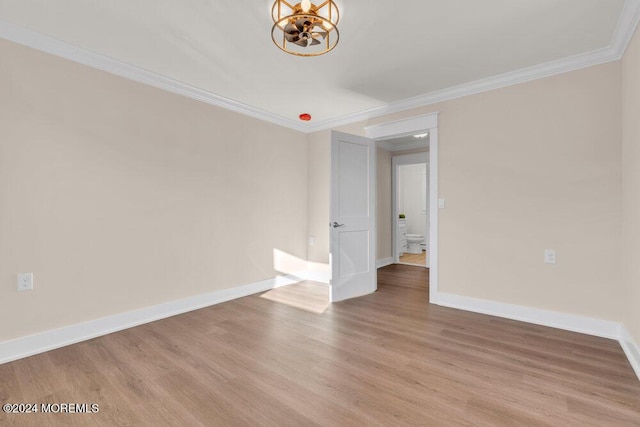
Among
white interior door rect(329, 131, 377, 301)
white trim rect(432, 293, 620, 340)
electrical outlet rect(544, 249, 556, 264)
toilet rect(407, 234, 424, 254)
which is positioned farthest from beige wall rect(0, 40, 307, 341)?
toilet rect(407, 234, 424, 254)

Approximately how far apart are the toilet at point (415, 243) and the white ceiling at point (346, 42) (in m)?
4.46

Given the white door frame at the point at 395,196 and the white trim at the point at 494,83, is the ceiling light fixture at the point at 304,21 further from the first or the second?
the white door frame at the point at 395,196

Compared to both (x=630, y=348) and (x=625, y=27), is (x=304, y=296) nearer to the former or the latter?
(x=630, y=348)

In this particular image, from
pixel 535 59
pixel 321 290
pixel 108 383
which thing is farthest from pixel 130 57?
pixel 535 59

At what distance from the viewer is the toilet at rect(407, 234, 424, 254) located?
7.41 meters

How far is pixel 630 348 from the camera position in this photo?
7.33 feet

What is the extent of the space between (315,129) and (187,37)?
2.58 metres

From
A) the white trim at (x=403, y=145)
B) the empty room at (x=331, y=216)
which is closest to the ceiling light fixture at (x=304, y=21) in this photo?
the empty room at (x=331, y=216)

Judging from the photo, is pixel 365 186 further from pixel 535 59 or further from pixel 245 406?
pixel 245 406

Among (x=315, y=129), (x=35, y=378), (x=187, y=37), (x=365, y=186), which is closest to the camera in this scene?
(x=35, y=378)

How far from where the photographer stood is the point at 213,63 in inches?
112

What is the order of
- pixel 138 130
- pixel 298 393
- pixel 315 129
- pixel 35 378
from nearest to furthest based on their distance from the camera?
pixel 298 393 < pixel 35 378 < pixel 138 130 < pixel 315 129

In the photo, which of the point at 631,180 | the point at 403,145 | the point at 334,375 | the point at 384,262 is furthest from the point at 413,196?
the point at 334,375

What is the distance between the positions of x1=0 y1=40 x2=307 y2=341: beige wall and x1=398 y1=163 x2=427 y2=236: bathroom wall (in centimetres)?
550
